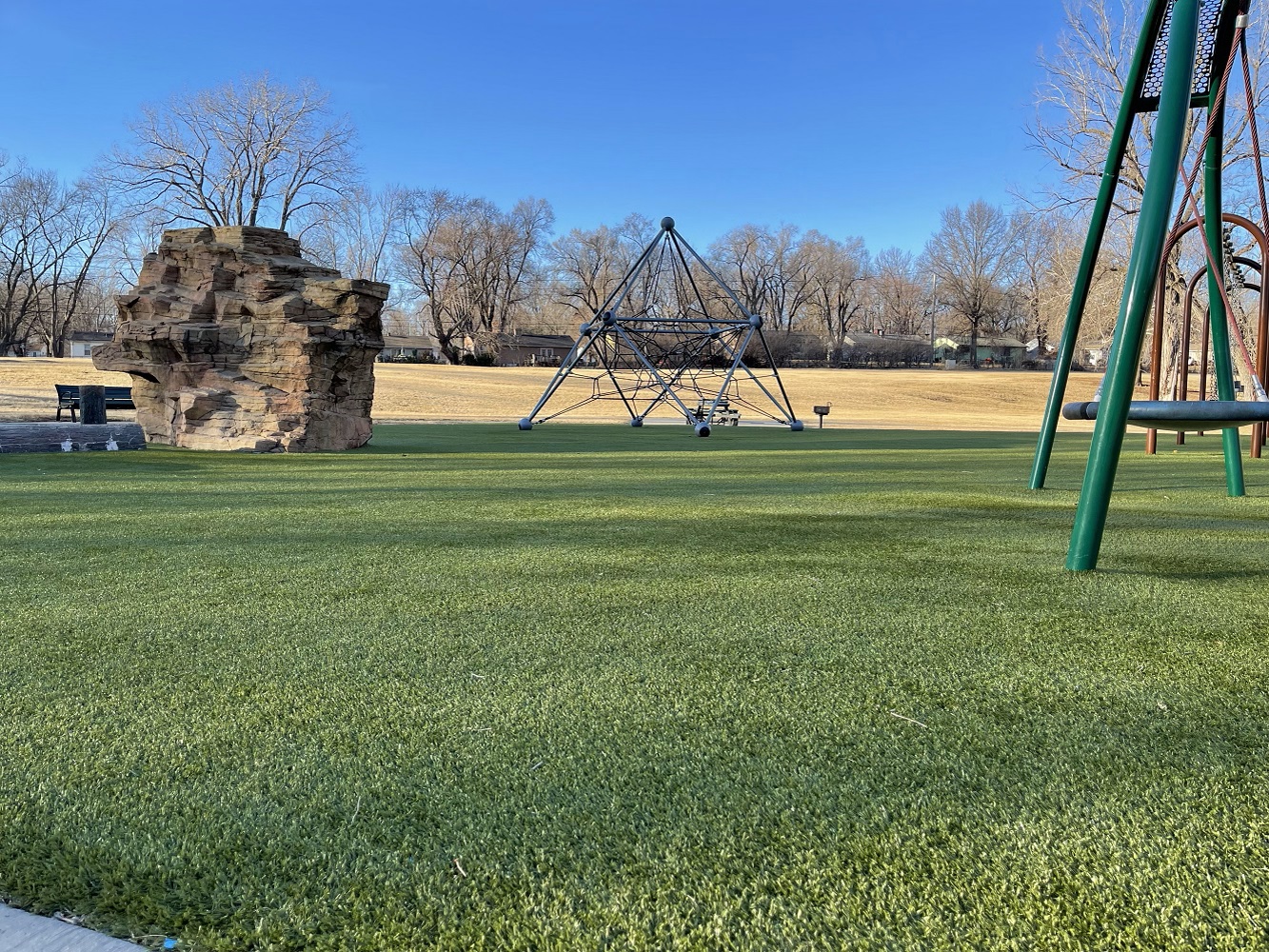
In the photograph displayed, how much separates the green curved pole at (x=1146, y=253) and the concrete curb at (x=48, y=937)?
3.43 m

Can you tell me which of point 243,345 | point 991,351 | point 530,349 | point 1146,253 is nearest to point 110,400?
point 243,345

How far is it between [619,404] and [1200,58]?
29.6 metres

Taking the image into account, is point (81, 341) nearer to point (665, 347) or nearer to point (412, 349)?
point (412, 349)

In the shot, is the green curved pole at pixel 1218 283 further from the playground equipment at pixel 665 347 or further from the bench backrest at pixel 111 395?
the bench backrest at pixel 111 395

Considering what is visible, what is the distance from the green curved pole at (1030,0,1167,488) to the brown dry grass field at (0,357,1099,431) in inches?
704

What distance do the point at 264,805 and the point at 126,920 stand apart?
319mm

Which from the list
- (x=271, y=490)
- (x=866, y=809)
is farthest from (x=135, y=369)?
(x=866, y=809)

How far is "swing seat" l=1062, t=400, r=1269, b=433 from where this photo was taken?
3.53m

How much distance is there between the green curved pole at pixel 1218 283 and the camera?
16.4 ft

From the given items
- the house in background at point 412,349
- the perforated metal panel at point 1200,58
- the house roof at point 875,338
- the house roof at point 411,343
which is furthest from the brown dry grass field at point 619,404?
the house roof at point 411,343

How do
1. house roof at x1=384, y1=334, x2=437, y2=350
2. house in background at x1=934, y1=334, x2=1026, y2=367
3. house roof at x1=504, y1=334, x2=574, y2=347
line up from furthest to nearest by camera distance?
1. house roof at x1=384, y1=334, x2=437, y2=350
2. house in background at x1=934, y1=334, x2=1026, y2=367
3. house roof at x1=504, y1=334, x2=574, y2=347

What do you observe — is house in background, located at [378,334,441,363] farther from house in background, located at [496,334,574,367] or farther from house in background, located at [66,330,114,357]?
house in background, located at [66,330,114,357]

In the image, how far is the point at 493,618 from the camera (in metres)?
2.94

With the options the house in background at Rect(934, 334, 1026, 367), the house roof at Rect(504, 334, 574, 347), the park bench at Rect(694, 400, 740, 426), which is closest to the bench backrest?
the park bench at Rect(694, 400, 740, 426)
